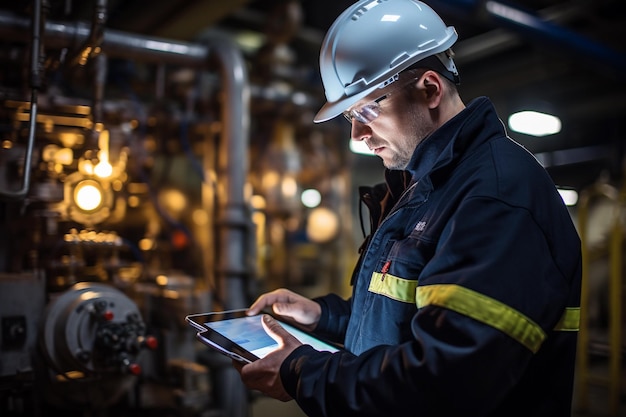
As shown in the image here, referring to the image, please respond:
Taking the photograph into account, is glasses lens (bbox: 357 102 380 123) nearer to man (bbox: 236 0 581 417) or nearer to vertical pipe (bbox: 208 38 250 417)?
man (bbox: 236 0 581 417)

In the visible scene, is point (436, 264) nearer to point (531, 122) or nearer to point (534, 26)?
point (534, 26)

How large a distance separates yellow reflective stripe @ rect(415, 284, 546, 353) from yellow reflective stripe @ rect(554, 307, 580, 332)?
0.50 feet

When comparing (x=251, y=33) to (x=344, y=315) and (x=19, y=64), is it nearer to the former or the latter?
(x=19, y=64)

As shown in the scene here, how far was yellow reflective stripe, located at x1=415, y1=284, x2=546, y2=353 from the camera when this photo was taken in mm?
806

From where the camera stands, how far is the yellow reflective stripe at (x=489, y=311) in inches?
31.7

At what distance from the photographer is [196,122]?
3143 millimetres

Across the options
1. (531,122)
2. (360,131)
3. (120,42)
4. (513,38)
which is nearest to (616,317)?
(531,122)

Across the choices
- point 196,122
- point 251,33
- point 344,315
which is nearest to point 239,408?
point 344,315

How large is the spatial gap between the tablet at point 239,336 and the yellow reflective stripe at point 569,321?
55cm

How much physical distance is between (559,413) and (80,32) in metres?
2.13

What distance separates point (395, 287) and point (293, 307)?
435 millimetres

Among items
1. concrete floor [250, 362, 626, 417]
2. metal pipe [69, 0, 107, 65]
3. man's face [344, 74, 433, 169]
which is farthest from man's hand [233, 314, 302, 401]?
concrete floor [250, 362, 626, 417]

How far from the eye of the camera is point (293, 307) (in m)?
1.38

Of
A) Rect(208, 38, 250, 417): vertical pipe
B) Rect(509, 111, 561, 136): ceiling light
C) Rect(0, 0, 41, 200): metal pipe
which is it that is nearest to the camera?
Rect(0, 0, 41, 200): metal pipe
